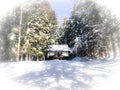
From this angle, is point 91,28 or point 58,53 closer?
point 91,28

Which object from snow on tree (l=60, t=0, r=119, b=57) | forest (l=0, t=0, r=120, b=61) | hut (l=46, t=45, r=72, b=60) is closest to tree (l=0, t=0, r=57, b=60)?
forest (l=0, t=0, r=120, b=61)

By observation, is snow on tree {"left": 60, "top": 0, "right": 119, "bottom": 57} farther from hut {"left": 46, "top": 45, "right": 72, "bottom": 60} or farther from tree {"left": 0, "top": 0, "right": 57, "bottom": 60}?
tree {"left": 0, "top": 0, "right": 57, "bottom": 60}

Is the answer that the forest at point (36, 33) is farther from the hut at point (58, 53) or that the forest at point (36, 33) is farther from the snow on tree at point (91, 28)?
the hut at point (58, 53)

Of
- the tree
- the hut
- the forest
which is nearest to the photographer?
the forest

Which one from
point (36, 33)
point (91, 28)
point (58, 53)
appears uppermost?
point (91, 28)

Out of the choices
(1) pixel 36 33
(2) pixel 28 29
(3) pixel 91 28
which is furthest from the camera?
(1) pixel 36 33

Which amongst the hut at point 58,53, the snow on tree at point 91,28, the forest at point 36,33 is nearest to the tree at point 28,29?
the forest at point 36,33

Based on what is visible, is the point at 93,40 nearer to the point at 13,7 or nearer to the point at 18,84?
the point at 13,7

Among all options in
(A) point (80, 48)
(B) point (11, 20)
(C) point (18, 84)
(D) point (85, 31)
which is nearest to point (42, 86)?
(C) point (18, 84)

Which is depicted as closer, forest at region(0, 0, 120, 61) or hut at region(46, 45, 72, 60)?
forest at region(0, 0, 120, 61)

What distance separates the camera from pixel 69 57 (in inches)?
2121

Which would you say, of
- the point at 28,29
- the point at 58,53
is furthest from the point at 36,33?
the point at 58,53

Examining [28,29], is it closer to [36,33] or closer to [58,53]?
[36,33]

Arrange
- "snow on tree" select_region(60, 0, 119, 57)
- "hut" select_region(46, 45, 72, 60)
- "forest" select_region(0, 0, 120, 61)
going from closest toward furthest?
"snow on tree" select_region(60, 0, 119, 57) → "forest" select_region(0, 0, 120, 61) → "hut" select_region(46, 45, 72, 60)
